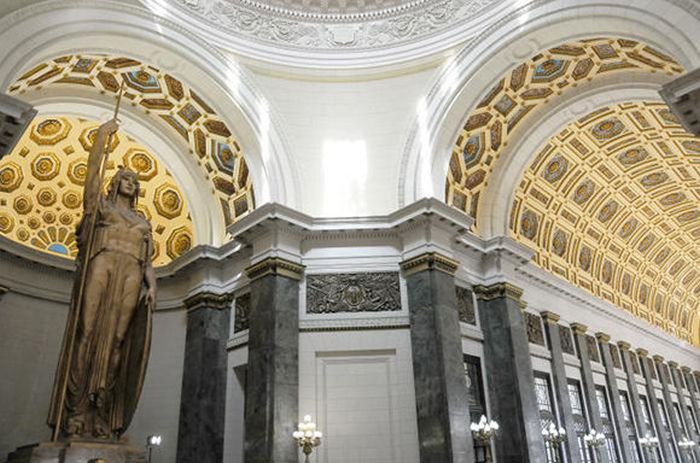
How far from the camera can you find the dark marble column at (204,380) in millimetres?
13109

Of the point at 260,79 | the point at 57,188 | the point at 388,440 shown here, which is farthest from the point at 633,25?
the point at 57,188

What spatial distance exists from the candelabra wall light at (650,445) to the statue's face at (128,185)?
1892cm

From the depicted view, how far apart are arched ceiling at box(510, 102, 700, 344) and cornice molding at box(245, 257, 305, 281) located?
7.32 m

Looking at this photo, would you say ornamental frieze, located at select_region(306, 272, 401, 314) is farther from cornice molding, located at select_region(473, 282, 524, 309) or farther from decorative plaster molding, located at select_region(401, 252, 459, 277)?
cornice molding, located at select_region(473, 282, 524, 309)

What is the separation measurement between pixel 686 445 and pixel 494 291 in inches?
558

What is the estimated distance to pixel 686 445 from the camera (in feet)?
74.1

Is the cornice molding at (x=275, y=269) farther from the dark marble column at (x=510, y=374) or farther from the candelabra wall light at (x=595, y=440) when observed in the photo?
the candelabra wall light at (x=595, y=440)

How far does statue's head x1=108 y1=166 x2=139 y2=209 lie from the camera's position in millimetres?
7020

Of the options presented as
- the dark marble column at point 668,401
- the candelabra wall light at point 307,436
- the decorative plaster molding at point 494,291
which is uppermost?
the decorative plaster molding at point 494,291

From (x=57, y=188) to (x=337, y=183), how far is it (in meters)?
8.37

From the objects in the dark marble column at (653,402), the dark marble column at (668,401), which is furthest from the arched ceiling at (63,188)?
the dark marble column at (668,401)

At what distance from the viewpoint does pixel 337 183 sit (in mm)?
14156

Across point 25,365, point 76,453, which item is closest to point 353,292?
point 76,453

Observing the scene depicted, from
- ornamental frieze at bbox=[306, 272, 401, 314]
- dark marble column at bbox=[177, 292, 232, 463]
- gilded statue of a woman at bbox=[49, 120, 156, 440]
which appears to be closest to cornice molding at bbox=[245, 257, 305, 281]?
ornamental frieze at bbox=[306, 272, 401, 314]
